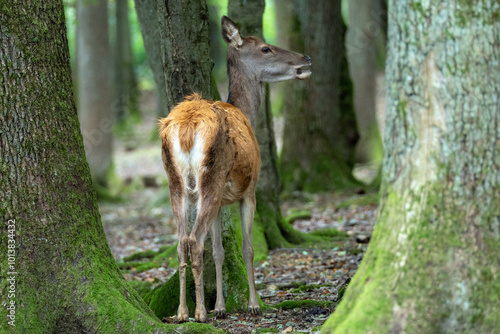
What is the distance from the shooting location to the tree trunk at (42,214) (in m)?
4.82

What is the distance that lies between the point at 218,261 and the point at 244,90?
2279 mm

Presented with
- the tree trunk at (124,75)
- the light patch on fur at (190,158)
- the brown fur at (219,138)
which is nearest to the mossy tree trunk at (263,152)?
the brown fur at (219,138)

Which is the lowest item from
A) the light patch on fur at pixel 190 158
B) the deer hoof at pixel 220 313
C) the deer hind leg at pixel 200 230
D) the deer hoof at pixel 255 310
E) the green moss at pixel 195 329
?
the deer hoof at pixel 255 310

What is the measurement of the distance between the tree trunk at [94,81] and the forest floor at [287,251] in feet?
4.62

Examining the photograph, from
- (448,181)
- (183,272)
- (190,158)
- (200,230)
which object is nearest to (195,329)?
(183,272)

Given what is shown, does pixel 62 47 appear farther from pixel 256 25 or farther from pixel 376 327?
pixel 256 25

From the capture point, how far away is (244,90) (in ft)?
24.4

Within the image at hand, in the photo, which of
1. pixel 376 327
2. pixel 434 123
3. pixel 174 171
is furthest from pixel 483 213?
pixel 174 171

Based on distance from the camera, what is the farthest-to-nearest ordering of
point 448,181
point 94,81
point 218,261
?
1. point 94,81
2. point 218,261
3. point 448,181

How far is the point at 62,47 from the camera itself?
5.23m

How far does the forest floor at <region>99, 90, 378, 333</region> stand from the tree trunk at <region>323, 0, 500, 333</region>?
4.46 ft

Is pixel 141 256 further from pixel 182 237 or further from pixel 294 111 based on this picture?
pixel 294 111

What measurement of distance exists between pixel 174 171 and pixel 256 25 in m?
4.48

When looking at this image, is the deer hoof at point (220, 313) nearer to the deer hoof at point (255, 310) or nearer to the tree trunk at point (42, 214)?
the deer hoof at point (255, 310)
